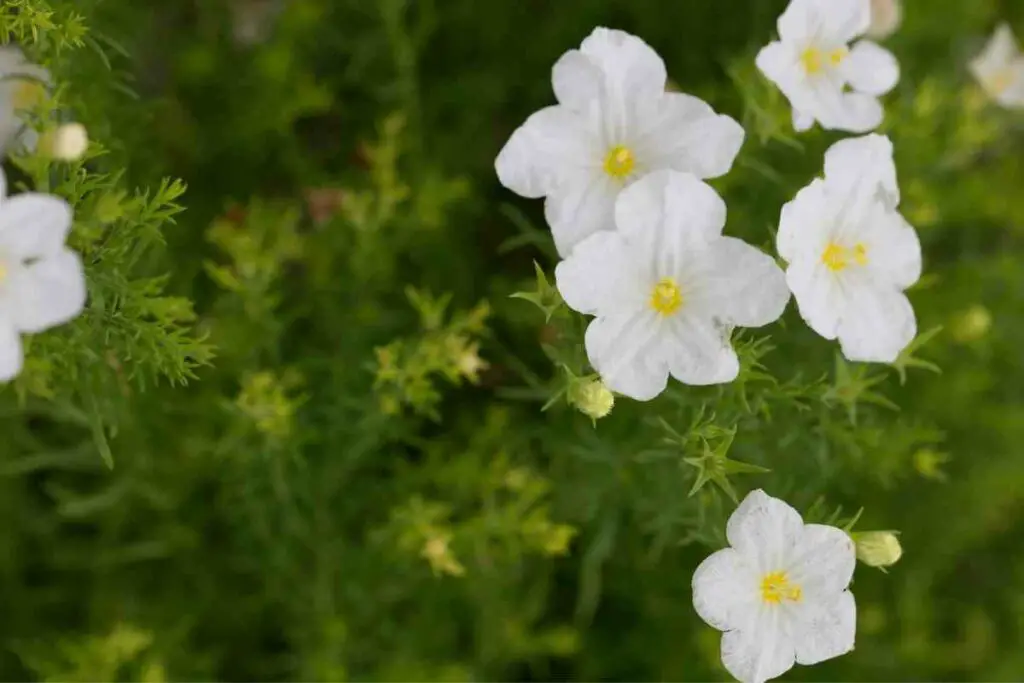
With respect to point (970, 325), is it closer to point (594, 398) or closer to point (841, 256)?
point (841, 256)

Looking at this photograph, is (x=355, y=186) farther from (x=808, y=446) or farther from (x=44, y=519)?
(x=808, y=446)

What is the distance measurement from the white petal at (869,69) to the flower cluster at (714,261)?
10 centimetres

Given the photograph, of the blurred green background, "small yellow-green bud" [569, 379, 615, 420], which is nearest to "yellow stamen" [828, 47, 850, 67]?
the blurred green background

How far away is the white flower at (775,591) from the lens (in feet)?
3.49

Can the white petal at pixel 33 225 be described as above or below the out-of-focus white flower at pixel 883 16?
below

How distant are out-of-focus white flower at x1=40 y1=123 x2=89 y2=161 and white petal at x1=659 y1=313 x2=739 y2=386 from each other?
2.21ft

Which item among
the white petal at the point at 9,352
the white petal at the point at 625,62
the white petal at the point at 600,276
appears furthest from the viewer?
the white petal at the point at 625,62

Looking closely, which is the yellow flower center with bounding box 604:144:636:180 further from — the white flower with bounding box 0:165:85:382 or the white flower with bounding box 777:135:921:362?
the white flower with bounding box 0:165:85:382

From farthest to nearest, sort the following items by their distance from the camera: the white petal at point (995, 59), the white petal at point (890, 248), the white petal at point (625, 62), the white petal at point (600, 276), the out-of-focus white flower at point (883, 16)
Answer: the white petal at point (995, 59) → the out-of-focus white flower at point (883, 16) → the white petal at point (890, 248) → the white petal at point (625, 62) → the white petal at point (600, 276)

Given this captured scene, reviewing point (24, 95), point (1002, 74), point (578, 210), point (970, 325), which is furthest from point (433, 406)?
point (1002, 74)

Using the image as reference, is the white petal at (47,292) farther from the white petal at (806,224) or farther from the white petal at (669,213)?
the white petal at (806,224)

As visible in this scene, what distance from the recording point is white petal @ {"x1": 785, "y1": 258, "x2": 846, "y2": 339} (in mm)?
1095

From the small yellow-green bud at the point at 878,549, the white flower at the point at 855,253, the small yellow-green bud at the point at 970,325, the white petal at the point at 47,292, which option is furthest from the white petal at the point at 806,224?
the white petal at the point at 47,292

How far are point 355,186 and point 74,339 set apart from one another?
0.85 metres
